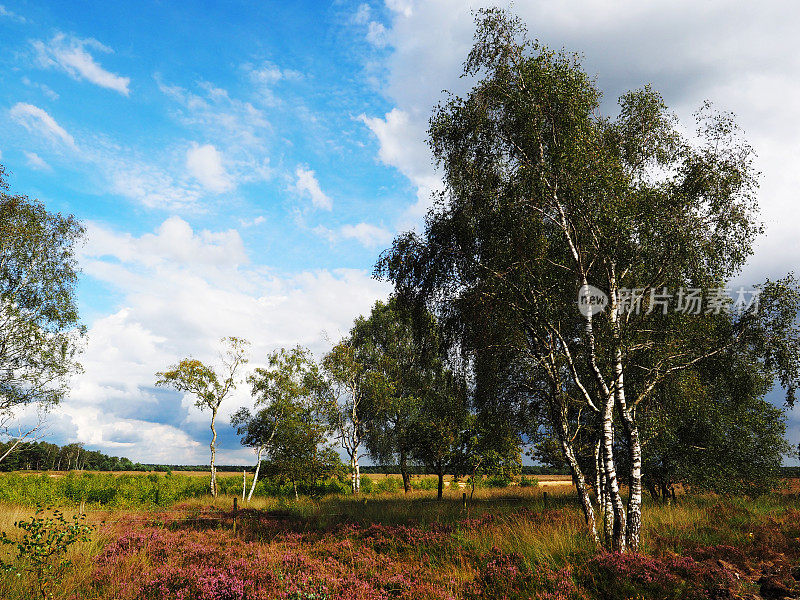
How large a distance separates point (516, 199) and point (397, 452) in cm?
2802

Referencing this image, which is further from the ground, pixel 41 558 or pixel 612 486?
pixel 612 486

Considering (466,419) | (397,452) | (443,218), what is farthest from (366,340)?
(443,218)

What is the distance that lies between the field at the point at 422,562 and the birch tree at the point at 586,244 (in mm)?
1752

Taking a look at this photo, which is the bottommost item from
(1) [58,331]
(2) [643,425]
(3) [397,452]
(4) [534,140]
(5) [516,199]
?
(3) [397,452]

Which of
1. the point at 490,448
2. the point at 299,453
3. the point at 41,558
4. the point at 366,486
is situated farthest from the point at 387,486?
the point at 41,558

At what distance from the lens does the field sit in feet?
24.6

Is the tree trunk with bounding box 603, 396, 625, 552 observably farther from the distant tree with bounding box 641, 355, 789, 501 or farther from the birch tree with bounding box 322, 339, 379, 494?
the birch tree with bounding box 322, 339, 379, 494

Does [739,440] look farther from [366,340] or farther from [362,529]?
[366,340]

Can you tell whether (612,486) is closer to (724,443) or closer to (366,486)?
(724,443)

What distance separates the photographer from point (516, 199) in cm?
1141
